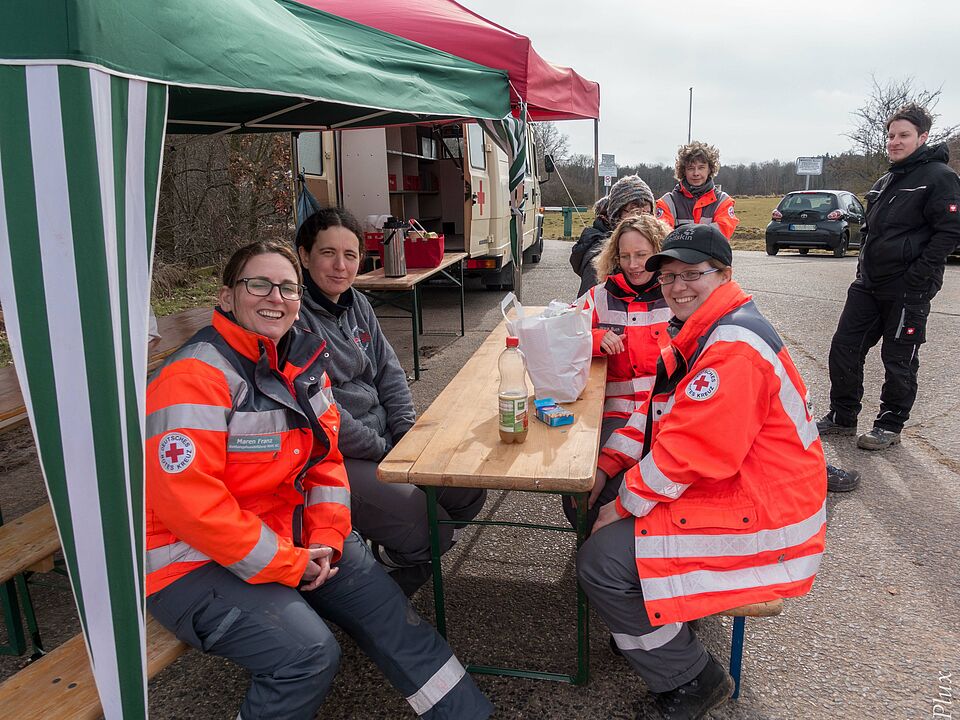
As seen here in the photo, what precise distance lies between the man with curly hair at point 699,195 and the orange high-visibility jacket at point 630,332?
206 cm

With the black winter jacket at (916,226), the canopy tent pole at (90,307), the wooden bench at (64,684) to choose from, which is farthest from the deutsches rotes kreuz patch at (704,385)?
the black winter jacket at (916,226)

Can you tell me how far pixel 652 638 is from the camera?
206 centimetres

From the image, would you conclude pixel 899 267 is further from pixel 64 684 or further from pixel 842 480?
pixel 64 684

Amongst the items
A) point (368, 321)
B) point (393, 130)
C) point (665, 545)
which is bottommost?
point (665, 545)

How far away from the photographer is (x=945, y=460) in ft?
13.6

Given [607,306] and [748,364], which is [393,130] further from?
[748,364]

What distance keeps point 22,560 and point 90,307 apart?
120cm

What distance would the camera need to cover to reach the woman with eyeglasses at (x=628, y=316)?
3.02 m

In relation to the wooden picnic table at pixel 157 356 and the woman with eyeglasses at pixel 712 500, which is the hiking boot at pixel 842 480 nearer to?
the woman with eyeglasses at pixel 712 500

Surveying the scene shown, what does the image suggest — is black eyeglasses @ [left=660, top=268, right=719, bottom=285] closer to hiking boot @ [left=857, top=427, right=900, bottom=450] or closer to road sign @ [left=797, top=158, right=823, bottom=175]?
hiking boot @ [left=857, top=427, right=900, bottom=450]

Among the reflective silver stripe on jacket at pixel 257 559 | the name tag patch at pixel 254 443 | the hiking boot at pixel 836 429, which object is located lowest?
the hiking boot at pixel 836 429

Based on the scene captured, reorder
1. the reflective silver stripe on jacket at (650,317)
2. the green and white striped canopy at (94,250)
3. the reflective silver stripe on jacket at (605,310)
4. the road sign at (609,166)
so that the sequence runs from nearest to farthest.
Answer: the green and white striped canopy at (94,250), the reflective silver stripe on jacket at (650,317), the reflective silver stripe on jacket at (605,310), the road sign at (609,166)

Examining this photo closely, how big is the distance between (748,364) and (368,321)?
1.70 metres

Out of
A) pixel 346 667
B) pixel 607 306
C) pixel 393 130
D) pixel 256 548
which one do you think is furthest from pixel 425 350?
pixel 256 548
